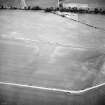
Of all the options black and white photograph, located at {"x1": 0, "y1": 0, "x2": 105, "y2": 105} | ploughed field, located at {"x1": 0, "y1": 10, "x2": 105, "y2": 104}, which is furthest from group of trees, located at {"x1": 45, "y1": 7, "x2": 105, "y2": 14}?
ploughed field, located at {"x1": 0, "y1": 10, "x2": 105, "y2": 104}

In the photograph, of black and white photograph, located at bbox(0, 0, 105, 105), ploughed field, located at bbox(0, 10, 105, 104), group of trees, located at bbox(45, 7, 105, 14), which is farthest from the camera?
group of trees, located at bbox(45, 7, 105, 14)

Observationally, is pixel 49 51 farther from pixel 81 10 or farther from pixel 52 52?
pixel 81 10

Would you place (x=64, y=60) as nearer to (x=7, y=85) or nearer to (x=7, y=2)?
(x=7, y=85)

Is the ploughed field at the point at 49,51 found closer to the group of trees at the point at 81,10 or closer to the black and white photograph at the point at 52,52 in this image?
the black and white photograph at the point at 52,52

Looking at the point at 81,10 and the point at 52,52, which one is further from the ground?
the point at 81,10

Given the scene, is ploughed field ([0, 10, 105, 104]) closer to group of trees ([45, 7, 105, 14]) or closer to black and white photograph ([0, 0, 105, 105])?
black and white photograph ([0, 0, 105, 105])

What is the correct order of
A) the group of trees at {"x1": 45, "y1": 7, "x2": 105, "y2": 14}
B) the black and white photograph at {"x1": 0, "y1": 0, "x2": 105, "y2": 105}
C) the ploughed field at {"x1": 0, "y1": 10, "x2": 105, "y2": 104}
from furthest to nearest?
the group of trees at {"x1": 45, "y1": 7, "x2": 105, "y2": 14} < the ploughed field at {"x1": 0, "y1": 10, "x2": 105, "y2": 104} < the black and white photograph at {"x1": 0, "y1": 0, "x2": 105, "y2": 105}

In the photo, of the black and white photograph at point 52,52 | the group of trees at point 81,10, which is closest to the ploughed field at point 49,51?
the black and white photograph at point 52,52

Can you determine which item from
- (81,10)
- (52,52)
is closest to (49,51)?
(52,52)
